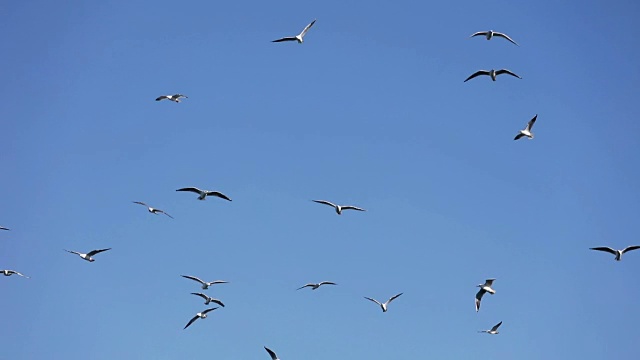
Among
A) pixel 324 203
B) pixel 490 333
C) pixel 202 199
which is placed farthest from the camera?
pixel 490 333

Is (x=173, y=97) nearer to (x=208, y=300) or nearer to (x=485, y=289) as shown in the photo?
(x=208, y=300)

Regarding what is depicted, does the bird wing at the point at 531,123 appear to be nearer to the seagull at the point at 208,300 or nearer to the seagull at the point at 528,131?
the seagull at the point at 528,131

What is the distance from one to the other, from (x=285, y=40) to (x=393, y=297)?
2491 centimetres

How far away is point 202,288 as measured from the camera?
83.9 meters

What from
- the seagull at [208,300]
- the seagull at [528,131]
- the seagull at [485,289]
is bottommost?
the seagull at [208,300]

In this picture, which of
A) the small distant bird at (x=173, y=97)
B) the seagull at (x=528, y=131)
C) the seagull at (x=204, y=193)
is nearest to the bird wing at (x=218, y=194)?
the seagull at (x=204, y=193)

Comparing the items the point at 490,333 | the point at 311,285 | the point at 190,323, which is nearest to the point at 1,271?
the point at 190,323

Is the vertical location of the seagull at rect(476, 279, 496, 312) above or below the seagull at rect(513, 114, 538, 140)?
below

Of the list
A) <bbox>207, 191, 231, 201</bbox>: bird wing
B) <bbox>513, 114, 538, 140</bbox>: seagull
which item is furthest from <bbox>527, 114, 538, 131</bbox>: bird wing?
<bbox>207, 191, 231, 201</bbox>: bird wing

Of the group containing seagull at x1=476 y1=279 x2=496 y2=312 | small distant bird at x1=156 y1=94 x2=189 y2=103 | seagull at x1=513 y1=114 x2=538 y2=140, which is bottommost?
seagull at x1=476 y1=279 x2=496 y2=312

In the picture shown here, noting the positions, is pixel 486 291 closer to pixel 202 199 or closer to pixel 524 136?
pixel 524 136

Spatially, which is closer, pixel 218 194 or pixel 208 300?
pixel 218 194

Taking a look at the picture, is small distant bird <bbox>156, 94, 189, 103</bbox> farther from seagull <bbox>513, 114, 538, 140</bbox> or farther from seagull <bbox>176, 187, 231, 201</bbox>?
seagull <bbox>513, 114, 538, 140</bbox>

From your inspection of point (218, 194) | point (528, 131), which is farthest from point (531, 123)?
point (218, 194)
